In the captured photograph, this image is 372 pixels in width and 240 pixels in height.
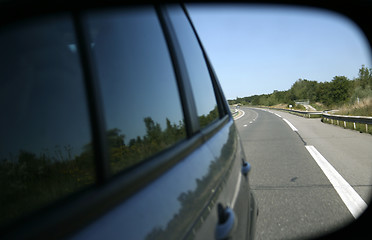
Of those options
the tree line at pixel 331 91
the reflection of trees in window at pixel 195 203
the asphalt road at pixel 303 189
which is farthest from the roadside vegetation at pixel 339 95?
the reflection of trees in window at pixel 195 203

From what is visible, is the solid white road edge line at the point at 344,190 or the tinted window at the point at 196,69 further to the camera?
the solid white road edge line at the point at 344,190

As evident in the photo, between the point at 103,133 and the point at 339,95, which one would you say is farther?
the point at 339,95

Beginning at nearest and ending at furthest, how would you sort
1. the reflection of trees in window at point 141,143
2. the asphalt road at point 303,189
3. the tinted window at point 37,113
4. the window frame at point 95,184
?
the window frame at point 95,184, the reflection of trees in window at point 141,143, the tinted window at point 37,113, the asphalt road at point 303,189

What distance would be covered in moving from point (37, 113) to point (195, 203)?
0.78 metres

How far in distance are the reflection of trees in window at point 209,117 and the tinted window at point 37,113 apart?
1036 mm

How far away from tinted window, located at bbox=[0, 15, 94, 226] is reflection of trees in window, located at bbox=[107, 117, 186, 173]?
129mm

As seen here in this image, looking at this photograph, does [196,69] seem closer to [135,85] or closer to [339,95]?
[135,85]

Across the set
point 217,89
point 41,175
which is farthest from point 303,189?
point 41,175

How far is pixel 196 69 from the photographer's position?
267 cm

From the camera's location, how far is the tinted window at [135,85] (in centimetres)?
130

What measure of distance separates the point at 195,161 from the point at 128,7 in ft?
2.76

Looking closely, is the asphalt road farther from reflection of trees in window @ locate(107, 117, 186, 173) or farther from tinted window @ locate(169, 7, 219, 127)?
reflection of trees in window @ locate(107, 117, 186, 173)

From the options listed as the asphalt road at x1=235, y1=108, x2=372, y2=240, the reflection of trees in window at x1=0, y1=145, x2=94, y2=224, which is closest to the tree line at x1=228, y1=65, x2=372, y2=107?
the asphalt road at x1=235, y1=108, x2=372, y2=240

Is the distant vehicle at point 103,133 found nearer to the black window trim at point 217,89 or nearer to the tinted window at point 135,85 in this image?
the tinted window at point 135,85
